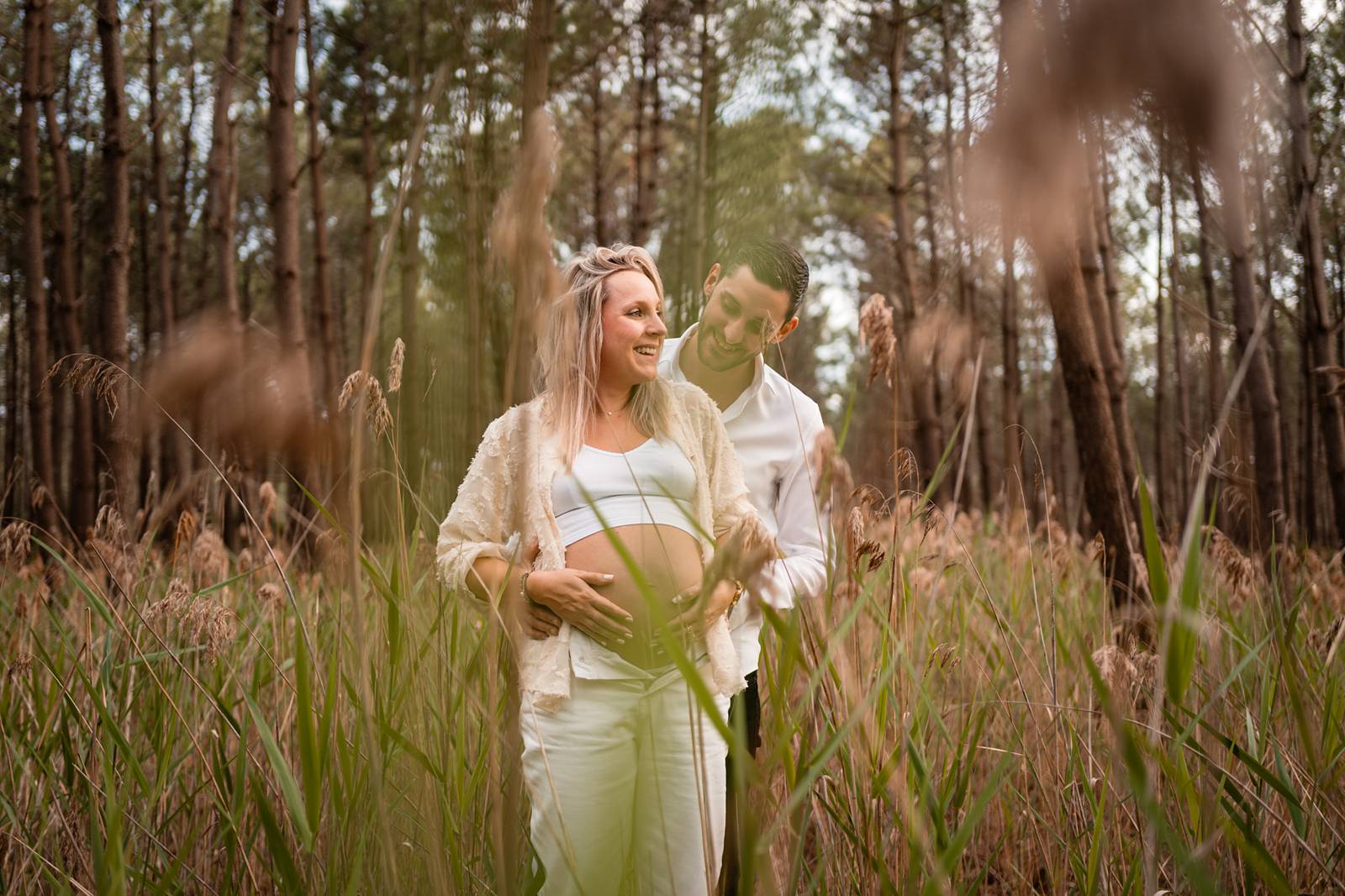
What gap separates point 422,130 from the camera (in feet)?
1.56

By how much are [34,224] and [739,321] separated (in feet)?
21.9

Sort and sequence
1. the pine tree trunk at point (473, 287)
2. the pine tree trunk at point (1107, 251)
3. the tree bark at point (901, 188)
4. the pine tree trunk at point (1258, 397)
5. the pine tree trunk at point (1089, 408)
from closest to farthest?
the pine tree trunk at point (473, 287) → the pine tree trunk at point (1089, 408) → the pine tree trunk at point (1258, 397) → the pine tree trunk at point (1107, 251) → the tree bark at point (901, 188)

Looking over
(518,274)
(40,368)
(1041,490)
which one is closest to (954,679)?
(1041,490)

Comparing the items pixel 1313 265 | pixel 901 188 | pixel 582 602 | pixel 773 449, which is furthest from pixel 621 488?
pixel 901 188

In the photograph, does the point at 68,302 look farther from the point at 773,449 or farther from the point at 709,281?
the point at 709,281

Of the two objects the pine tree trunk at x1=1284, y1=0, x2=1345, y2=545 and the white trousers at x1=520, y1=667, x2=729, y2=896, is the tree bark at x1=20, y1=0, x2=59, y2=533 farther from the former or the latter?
the pine tree trunk at x1=1284, y1=0, x2=1345, y2=545

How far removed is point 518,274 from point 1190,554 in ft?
1.61

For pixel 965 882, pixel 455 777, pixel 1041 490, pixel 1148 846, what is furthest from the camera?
pixel 965 882

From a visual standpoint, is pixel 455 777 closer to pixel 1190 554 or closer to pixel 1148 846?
pixel 1148 846

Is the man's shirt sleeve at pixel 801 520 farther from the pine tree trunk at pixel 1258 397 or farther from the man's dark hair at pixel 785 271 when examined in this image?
the pine tree trunk at pixel 1258 397

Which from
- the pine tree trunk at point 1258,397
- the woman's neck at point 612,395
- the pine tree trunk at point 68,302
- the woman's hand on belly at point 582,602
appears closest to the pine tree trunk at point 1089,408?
the pine tree trunk at point 1258,397

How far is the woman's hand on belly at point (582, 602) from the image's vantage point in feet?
4.17

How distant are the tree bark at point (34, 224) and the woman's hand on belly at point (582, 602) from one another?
13.3ft

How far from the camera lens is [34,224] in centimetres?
629
